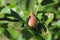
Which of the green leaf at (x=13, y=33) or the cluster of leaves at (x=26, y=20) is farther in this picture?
the green leaf at (x=13, y=33)

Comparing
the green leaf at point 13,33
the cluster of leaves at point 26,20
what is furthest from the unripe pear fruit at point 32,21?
the green leaf at point 13,33

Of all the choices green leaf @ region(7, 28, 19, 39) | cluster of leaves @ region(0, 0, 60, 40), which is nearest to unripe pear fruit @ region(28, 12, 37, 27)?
cluster of leaves @ region(0, 0, 60, 40)

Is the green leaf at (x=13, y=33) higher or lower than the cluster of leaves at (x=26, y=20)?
lower

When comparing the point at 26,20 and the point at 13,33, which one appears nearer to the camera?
the point at 26,20

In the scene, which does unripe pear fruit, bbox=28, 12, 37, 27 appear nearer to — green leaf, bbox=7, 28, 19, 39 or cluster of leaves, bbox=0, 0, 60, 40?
cluster of leaves, bbox=0, 0, 60, 40

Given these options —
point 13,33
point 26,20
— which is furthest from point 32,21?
point 13,33

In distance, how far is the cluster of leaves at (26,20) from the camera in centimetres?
87

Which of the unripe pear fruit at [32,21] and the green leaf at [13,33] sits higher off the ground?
the unripe pear fruit at [32,21]

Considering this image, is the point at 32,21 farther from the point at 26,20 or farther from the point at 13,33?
the point at 13,33

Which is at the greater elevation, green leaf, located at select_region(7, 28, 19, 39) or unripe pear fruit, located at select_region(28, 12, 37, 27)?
unripe pear fruit, located at select_region(28, 12, 37, 27)

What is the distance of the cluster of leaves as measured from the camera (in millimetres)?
867

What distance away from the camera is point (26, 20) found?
2.86 ft

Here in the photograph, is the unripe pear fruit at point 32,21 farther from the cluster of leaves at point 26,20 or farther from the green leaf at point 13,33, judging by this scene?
the green leaf at point 13,33

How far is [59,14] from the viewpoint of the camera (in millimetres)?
1078
